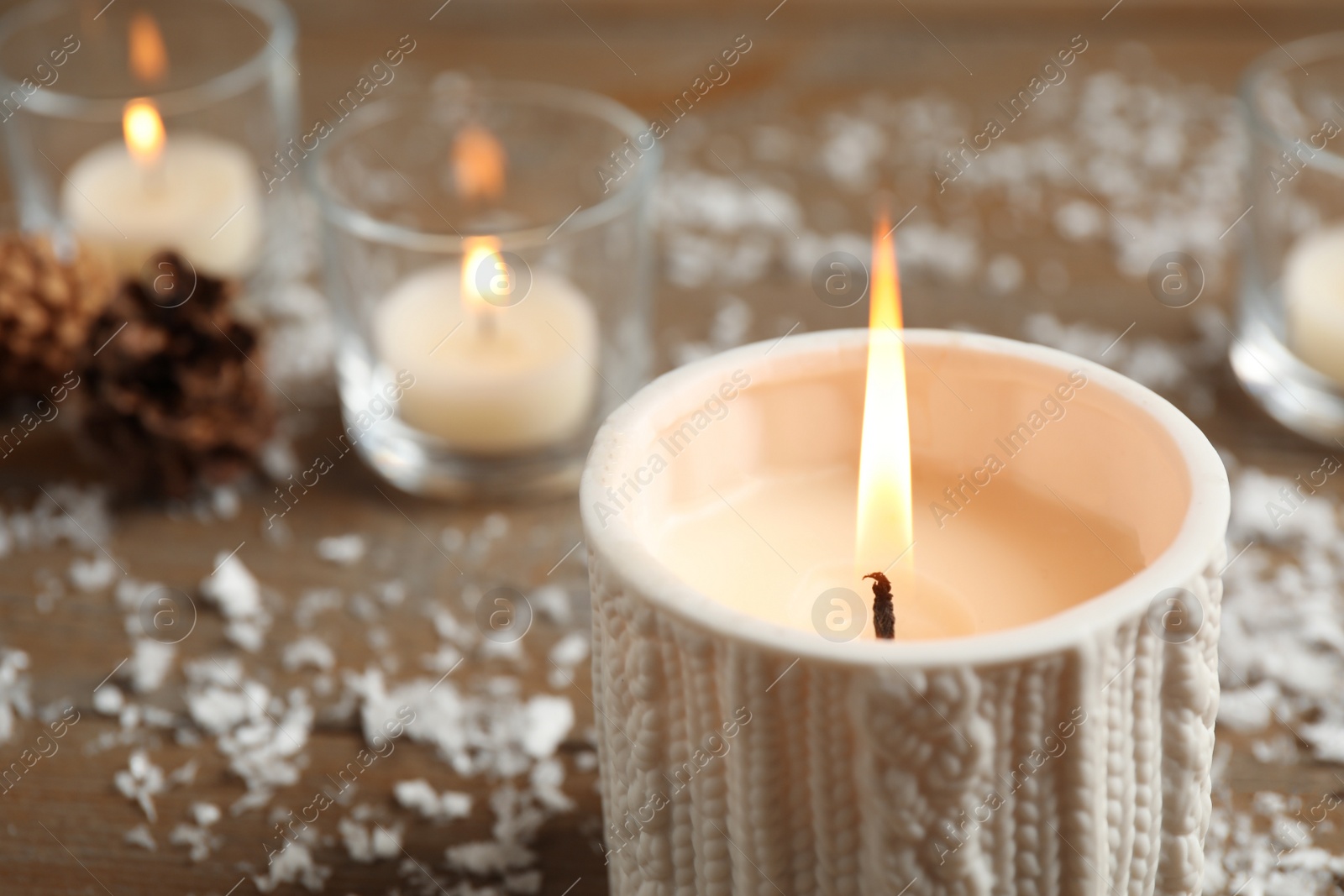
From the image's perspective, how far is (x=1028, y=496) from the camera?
1.28 ft

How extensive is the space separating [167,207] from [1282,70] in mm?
548

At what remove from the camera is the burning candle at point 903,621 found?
30cm

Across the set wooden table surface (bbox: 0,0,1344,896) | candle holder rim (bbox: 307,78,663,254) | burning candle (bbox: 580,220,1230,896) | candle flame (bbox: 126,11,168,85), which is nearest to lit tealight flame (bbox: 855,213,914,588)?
burning candle (bbox: 580,220,1230,896)

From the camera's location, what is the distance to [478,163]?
2.29 feet

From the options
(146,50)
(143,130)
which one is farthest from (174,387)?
(146,50)

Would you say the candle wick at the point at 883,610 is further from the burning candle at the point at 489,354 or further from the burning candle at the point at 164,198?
the burning candle at the point at 164,198

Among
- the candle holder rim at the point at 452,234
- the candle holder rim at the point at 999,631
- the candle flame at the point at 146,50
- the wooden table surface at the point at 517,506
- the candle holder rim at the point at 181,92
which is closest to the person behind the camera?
the candle holder rim at the point at 999,631

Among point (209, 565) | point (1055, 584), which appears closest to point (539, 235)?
point (209, 565)

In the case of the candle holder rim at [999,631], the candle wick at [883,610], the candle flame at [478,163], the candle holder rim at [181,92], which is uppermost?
the candle holder rim at [999,631]

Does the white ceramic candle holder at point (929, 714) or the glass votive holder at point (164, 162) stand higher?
the white ceramic candle holder at point (929, 714)

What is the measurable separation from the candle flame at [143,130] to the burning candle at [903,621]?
441 millimetres

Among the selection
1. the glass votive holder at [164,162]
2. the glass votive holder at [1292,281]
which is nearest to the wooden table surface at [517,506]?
the glass votive holder at [1292,281]

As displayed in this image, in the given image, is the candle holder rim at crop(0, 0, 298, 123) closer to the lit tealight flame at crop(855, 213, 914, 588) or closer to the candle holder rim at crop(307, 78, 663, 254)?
the candle holder rim at crop(307, 78, 663, 254)

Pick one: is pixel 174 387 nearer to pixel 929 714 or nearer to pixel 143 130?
pixel 143 130
